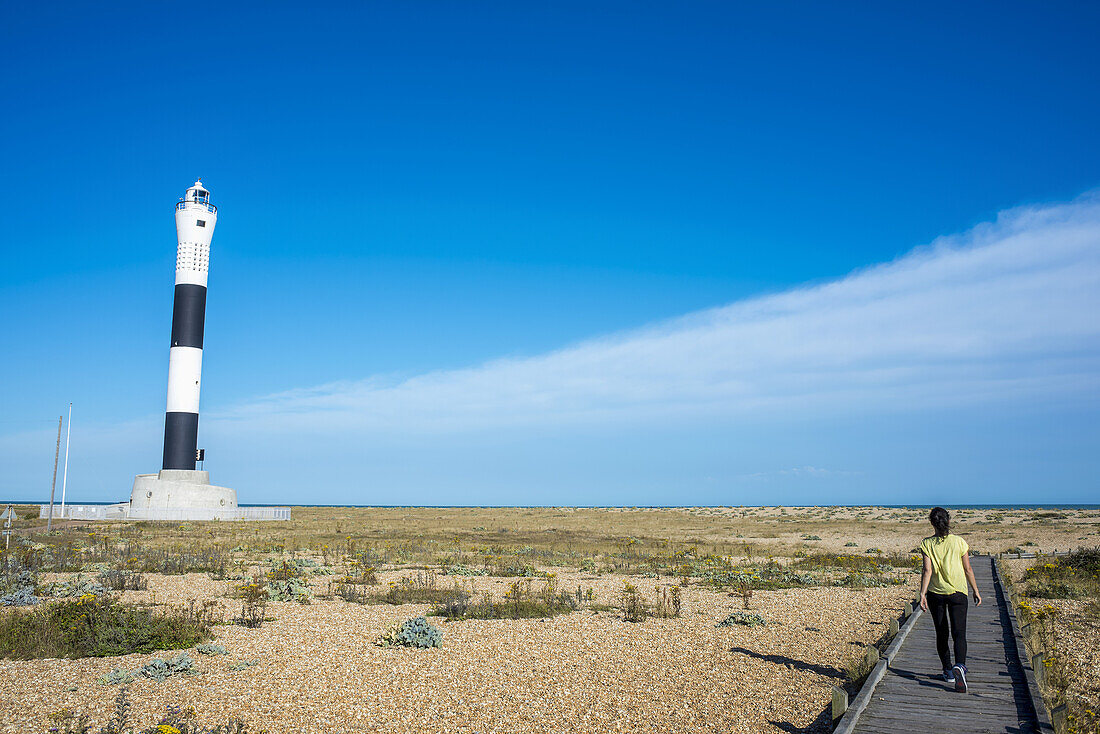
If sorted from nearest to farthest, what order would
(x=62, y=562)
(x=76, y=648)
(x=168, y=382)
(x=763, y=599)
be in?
1. (x=76, y=648)
2. (x=763, y=599)
3. (x=62, y=562)
4. (x=168, y=382)

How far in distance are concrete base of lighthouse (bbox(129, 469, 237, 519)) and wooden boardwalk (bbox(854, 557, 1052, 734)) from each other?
4561 cm

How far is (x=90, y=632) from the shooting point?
11836 mm

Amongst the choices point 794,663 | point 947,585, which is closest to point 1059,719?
point 947,585

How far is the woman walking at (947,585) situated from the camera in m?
8.90

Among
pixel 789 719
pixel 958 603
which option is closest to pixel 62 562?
pixel 789 719

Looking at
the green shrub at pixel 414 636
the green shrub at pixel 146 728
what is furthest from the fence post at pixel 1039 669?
the green shrub at pixel 146 728

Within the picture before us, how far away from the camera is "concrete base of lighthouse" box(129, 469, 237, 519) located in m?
46.9

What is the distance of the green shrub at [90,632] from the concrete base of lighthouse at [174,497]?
3671 centimetres

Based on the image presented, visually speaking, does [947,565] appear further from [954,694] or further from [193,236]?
[193,236]

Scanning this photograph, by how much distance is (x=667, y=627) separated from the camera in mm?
14703

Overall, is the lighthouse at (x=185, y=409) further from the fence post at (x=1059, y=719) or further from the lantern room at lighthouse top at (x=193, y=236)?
the fence post at (x=1059, y=719)

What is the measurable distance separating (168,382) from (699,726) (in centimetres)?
4778

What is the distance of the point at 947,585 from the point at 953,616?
1.33 feet

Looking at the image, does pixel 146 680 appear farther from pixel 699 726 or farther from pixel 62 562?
pixel 62 562
